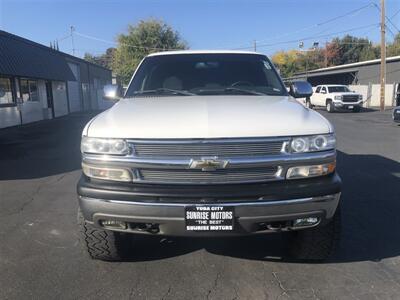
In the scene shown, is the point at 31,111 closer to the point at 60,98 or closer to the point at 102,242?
the point at 60,98

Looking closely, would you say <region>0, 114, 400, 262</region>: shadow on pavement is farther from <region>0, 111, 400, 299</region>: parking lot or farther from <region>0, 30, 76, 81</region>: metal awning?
<region>0, 30, 76, 81</region>: metal awning

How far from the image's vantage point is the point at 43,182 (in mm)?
7684

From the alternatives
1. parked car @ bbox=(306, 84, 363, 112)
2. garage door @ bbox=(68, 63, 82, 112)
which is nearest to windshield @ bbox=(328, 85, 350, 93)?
parked car @ bbox=(306, 84, 363, 112)

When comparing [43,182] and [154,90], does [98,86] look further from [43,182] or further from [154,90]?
[154,90]

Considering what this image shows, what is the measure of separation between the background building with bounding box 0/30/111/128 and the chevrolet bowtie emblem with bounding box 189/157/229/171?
16732 millimetres

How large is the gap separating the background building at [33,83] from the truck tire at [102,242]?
15.9 meters

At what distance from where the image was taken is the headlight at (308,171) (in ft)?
11.0

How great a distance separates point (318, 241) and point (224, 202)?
3.51ft

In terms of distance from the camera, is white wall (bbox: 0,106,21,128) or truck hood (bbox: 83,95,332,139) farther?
white wall (bbox: 0,106,21,128)

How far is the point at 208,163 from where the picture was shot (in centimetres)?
324

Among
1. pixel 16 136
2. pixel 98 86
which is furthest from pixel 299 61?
pixel 16 136

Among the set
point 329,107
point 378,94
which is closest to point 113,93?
point 329,107

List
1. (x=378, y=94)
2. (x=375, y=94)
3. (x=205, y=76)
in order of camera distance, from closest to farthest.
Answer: (x=205, y=76) < (x=378, y=94) < (x=375, y=94)

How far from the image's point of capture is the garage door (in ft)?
107
